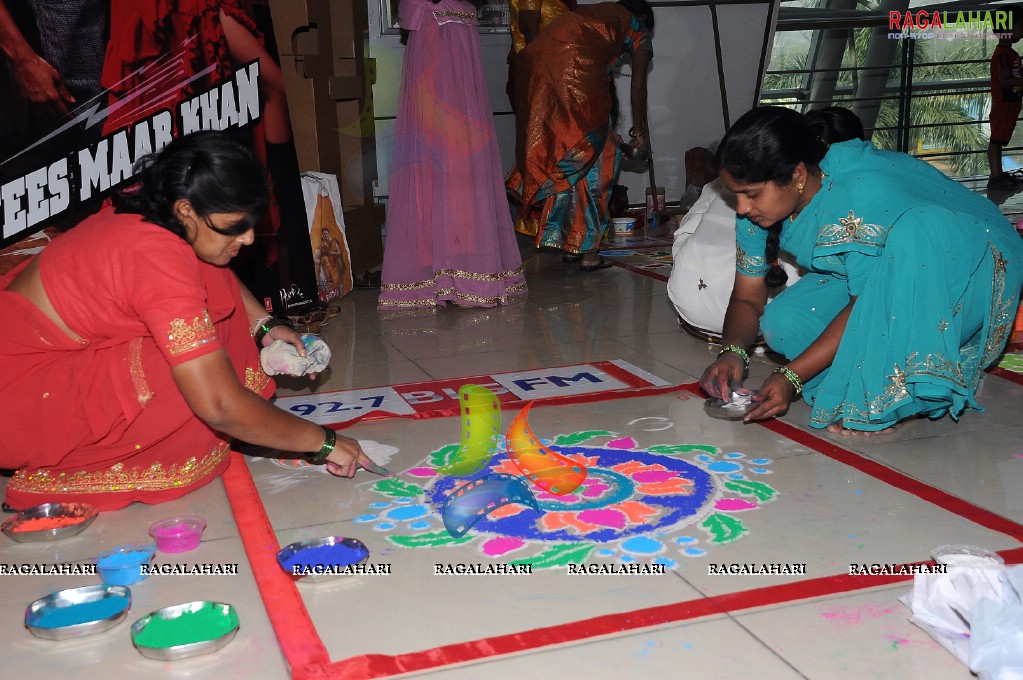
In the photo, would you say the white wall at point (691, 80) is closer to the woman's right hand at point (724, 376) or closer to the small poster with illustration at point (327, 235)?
the small poster with illustration at point (327, 235)

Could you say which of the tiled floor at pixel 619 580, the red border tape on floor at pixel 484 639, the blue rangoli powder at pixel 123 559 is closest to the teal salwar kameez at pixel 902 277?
the tiled floor at pixel 619 580

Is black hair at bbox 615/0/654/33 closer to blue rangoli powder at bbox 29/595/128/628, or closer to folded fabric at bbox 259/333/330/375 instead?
folded fabric at bbox 259/333/330/375

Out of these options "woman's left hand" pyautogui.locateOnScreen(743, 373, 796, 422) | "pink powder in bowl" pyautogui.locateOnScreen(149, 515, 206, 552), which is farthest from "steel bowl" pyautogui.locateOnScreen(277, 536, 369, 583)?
"woman's left hand" pyautogui.locateOnScreen(743, 373, 796, 422)

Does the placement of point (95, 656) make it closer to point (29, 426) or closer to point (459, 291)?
point (29, 426)

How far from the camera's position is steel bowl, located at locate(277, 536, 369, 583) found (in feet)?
5.87

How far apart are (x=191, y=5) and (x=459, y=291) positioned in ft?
5.20

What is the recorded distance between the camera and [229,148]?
1817 millimetres

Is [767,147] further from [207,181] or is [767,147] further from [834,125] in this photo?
[207,181]

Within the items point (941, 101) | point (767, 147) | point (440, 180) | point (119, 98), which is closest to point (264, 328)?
point (119, 98)

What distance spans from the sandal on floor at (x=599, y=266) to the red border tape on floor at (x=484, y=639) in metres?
3.09

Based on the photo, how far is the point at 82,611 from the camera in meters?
1.63

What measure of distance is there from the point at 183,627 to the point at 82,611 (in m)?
0.20

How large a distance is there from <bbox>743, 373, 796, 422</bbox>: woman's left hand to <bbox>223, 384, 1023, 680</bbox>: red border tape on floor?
0.36m

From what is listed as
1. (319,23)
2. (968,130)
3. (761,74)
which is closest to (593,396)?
(319,23)
